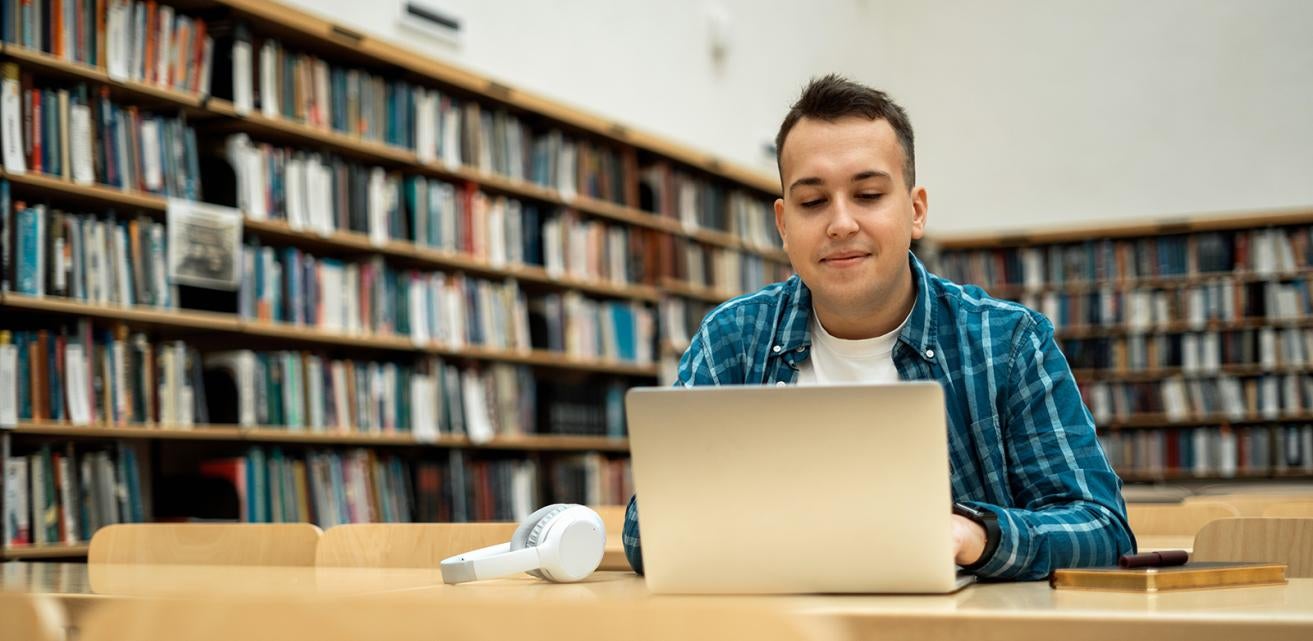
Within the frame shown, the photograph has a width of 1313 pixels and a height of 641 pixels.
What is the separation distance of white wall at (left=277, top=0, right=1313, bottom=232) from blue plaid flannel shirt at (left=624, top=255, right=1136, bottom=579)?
4.77 m

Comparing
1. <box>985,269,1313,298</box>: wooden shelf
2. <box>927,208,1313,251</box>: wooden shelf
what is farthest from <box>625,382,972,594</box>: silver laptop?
<box>927,208,1313,251</box>: wooden shelf

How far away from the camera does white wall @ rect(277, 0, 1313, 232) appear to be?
24.0ft

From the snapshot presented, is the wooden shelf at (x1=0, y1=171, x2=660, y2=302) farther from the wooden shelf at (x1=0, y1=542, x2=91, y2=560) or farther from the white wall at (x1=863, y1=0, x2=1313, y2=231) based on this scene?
the white wall at (x1=863, y1=0, x2=1313, y2=231)

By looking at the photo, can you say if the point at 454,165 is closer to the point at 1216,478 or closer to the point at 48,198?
the point at 48,198

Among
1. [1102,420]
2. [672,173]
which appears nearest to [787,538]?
[672,173]

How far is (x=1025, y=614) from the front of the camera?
926 millimetres

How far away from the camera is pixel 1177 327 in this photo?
26.2ft

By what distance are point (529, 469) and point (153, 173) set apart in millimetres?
2001

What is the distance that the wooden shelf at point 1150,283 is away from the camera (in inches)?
305

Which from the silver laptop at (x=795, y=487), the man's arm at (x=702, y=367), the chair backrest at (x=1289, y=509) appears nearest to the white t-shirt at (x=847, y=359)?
the man's arm at (x=702, y=367)

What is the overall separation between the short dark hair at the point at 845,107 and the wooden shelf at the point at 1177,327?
6.68 metres

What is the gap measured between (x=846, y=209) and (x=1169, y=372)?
6876 mm

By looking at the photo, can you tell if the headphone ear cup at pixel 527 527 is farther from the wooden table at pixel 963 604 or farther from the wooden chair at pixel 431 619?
the wooden chair at pixel 431 619

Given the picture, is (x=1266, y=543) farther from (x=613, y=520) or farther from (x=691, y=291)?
(x=691, y=291)
